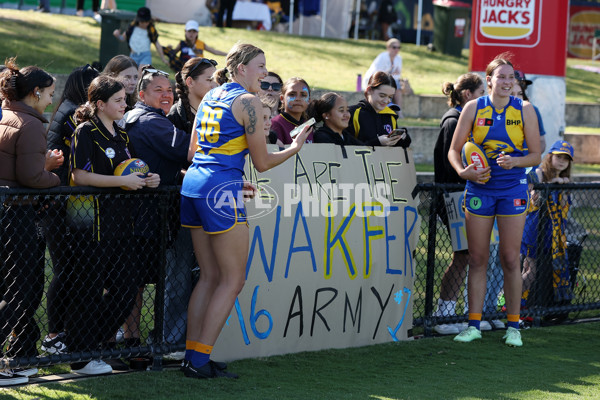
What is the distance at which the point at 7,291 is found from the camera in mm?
5277

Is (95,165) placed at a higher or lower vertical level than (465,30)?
lower

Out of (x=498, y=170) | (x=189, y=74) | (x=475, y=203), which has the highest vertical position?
(x=189, y=74)

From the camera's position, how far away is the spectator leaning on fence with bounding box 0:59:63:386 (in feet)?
16.9

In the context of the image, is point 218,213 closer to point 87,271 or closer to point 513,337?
point 87,271

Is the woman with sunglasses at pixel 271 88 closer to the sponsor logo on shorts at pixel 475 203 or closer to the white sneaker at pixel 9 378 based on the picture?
the sponsor logo on shorts at pixel 475 203

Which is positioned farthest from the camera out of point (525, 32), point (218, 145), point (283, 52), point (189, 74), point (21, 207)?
point (283, 52)

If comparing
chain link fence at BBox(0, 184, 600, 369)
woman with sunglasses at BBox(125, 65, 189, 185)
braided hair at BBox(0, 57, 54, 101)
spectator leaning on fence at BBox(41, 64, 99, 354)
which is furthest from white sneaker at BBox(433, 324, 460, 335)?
braided hair at BBox(0, 57, 54, 101)

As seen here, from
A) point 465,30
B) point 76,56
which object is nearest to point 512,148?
point 76,56

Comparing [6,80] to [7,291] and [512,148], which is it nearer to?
[7,291]

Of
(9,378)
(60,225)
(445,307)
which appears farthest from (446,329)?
(9,378)

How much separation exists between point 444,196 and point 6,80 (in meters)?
3.56

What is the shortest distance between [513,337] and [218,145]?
2944 mm

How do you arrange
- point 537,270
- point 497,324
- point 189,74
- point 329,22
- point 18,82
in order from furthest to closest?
point 329,22
point 537,270
point 497,324
point 189,74
point 18,82

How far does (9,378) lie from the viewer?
527 cm
